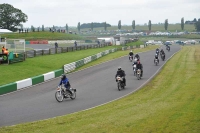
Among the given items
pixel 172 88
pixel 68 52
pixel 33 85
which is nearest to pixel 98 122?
A: pixel 172 88

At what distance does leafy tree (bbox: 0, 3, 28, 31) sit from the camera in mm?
117694

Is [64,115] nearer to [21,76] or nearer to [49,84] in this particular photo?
[49,84]

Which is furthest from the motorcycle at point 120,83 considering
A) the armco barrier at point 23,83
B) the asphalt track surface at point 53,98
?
the armco barrier at point 23,83

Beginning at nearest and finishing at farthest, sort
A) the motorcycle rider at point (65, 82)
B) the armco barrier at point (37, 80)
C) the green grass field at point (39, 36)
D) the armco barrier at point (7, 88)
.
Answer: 1. the motorcycle rider at point (65, 82)
2. the armco barrier at point (7, 88)
3. the armco barrier at point (37, 80)
4. the green grass field at point (39, 36)

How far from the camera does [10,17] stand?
4680 inches

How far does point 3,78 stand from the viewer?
1218 inches

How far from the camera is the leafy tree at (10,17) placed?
117694 millimetres

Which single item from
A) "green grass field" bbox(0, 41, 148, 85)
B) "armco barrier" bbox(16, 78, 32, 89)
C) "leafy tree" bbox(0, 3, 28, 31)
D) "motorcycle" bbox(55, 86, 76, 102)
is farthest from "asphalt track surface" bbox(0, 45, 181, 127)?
"leafy tree" bbox(0, 3, 28, 31)

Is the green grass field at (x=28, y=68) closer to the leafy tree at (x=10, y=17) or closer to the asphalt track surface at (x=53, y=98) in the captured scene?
the asphalt track surface at (x=53, y=98)

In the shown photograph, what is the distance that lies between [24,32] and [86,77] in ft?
225

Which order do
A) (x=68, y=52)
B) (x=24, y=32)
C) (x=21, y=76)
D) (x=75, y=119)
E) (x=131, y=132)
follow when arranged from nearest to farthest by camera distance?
(x=131, y=132), (x=75, y=119), (x=21, y=76), (x=68, y=52), (x=24, y=32)

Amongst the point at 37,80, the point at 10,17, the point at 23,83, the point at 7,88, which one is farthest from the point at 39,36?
the point at 7,88

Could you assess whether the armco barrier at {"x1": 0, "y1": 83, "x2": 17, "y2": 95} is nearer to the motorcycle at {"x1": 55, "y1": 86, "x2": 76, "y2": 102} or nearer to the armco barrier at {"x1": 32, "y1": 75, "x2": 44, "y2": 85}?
the armco barrier at {"x1": 32, "y1": 75, "x2": 44, "y2": 85}

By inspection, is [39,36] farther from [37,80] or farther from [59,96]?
[59,96]
